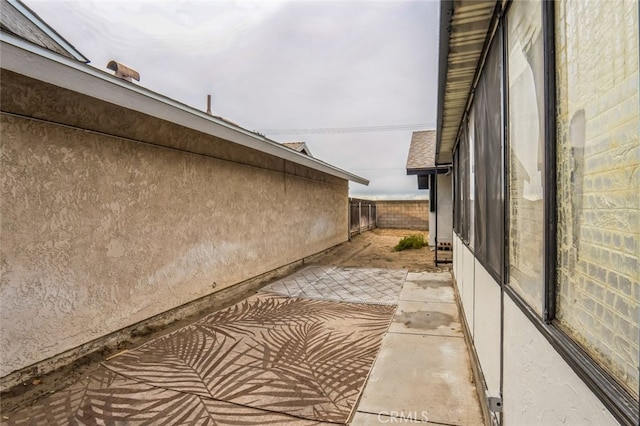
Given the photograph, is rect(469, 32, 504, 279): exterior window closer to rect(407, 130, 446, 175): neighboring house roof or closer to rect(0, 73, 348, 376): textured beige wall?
→ rect(0, 73, 348, 376): textured beige wall

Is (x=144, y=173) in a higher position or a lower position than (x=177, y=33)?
lower

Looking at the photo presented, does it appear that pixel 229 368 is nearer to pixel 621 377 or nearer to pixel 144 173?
pixel 144 173

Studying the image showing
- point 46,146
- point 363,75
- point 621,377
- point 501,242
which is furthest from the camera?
point 363,75

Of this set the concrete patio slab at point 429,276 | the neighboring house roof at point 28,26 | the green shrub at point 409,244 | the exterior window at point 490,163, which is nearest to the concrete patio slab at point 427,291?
the concrete patio slab at point 429,276

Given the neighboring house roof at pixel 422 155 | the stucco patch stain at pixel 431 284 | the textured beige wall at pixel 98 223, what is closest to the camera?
the textured beige wall at pixel 98 223

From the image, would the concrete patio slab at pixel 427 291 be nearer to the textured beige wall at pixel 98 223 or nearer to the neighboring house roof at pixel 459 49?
the neighboring house roof at pixel 459 49

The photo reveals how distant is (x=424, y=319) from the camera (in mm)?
4438

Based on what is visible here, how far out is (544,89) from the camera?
1.18 meters

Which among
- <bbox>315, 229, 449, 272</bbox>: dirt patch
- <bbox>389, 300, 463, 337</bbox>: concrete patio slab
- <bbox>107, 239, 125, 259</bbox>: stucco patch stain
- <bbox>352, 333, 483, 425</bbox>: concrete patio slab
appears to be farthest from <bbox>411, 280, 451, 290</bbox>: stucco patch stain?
<bbox>107, 239, 125, 259</bbox>: stucco patch stain

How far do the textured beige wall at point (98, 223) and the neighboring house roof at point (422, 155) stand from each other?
6194 mm

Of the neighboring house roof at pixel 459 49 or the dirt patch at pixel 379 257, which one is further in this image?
the dirt patch at pixel 379 257

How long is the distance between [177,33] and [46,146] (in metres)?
8.62

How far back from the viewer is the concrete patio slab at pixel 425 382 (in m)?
2.41

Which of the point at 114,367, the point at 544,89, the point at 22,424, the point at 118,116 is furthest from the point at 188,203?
the point at 544,89
